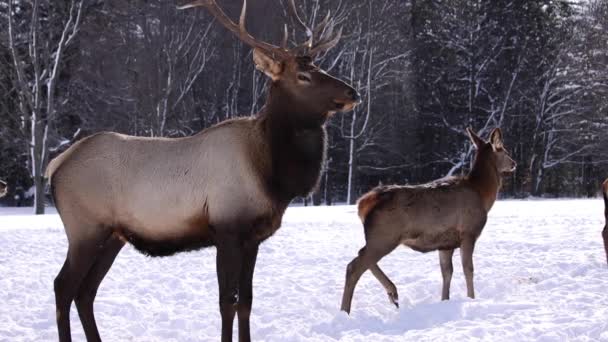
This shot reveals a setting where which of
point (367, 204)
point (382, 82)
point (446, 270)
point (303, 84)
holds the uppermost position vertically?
point (382, 82)

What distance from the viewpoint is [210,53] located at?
28688 millimetres

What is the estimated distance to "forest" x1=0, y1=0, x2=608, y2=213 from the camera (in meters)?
27.4

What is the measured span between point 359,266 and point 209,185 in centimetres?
274

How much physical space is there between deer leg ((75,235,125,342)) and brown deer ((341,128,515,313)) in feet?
8.22

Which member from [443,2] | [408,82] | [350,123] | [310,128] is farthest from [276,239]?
[443,2]

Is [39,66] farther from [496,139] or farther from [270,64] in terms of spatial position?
[270,64]

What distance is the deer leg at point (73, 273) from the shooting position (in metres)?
5.55

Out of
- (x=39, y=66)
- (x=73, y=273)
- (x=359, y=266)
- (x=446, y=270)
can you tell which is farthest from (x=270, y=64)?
(x=39, y=66)

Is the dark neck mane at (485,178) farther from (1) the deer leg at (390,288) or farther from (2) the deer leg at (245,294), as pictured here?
(2) the deer leg at (245,294)

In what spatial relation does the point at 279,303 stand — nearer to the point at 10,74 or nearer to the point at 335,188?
the point at 10,74

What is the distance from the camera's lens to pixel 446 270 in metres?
8.16

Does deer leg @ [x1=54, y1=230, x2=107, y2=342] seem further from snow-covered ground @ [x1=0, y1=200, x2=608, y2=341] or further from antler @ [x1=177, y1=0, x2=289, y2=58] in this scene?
antler @ [x1=177, y1=0, x2=289, y2=58]

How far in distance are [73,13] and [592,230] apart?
1713 centimetres

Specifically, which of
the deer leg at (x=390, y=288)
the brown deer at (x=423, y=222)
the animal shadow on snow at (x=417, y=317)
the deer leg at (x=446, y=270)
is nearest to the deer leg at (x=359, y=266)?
the brown deer at (x=423, y=222)
